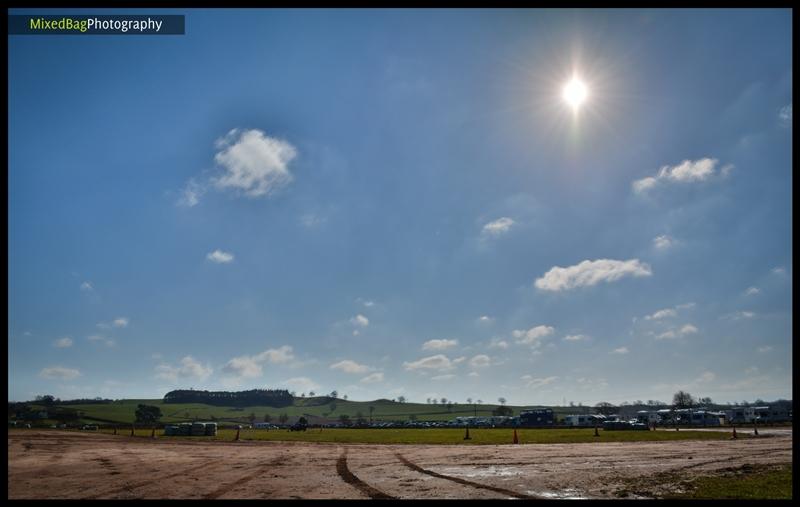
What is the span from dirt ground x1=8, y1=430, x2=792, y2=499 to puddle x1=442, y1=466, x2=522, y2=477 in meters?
0.05

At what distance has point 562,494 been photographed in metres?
18.2

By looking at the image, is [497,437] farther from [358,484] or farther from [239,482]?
[239,482]

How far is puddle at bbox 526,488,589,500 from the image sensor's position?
17419 millimetres

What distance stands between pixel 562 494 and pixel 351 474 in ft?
33.0

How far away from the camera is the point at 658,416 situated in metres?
130

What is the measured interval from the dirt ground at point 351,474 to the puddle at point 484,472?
0.16ft

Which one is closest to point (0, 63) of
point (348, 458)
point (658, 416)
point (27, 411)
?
point (348, 458)

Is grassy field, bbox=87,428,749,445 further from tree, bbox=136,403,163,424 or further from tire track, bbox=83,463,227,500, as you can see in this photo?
tree, bbox=136,403,163,424

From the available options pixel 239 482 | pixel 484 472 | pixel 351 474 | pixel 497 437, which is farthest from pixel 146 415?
pixel 484 472

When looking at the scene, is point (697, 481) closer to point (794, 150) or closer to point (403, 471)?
point (403, 471)

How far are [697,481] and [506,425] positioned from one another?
117 m

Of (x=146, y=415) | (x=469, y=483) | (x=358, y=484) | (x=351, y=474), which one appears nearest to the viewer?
(x=358, y=484)

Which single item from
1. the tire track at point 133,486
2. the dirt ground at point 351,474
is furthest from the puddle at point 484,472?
the tire track at point 133,486
